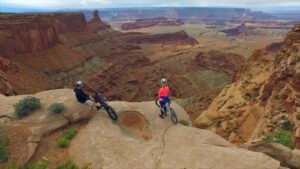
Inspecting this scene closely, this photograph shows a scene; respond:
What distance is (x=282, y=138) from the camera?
23.7 metres

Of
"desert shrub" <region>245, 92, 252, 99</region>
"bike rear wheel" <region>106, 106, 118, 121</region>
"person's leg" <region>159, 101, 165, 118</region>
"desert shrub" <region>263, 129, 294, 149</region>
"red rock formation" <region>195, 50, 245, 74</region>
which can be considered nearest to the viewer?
"bike rear wheel" <region>106, 106, 118, 121</region>

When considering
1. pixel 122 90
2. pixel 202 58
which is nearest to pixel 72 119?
pixel 122 90

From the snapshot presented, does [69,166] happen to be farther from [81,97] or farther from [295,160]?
[295,160]

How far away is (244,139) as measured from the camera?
31.0 meters

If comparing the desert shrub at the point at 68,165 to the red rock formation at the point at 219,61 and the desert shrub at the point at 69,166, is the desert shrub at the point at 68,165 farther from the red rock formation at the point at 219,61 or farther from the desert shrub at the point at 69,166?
the red rock formation at the point at 219,61

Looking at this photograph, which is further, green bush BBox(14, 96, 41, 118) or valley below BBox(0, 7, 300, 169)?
green bush BBox(14, 96, 41, 118)

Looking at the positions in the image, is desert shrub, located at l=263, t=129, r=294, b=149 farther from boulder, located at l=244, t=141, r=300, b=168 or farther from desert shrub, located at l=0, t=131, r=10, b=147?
desert shrub, located at l=0, t=131, r=10, b=147

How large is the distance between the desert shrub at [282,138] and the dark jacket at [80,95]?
1044 centimetres

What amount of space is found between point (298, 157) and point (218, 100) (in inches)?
996

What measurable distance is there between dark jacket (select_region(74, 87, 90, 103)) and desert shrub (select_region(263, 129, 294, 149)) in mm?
10442

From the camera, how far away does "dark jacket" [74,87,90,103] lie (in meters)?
19.0

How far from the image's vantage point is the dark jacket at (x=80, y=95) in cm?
1899

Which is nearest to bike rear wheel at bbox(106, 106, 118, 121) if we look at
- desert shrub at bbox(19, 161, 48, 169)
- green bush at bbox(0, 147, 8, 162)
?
desert shrub at bbox(19, 161, 48, 169)

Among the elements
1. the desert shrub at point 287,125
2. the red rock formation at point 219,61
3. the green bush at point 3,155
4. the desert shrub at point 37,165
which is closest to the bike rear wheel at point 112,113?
the desert shrub at point 37,165
